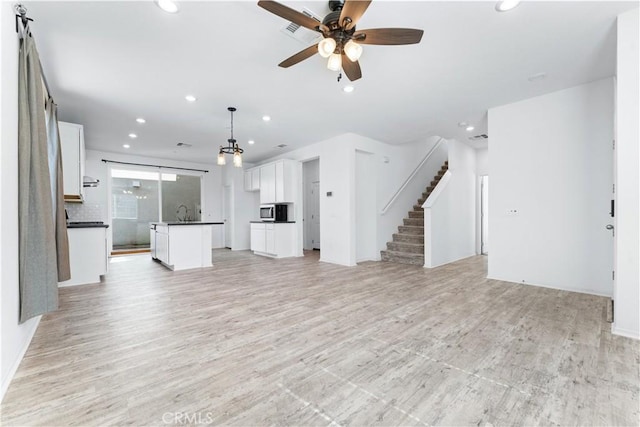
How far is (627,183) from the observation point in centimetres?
242

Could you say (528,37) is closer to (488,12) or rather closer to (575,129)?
(488,12)

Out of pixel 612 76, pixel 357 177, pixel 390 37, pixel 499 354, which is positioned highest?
pixel 612 76

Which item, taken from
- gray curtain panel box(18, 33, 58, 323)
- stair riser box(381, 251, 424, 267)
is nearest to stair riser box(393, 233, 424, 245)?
stair riser box(381, 251, 424, 267)

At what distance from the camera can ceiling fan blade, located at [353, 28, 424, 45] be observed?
2.05 metres

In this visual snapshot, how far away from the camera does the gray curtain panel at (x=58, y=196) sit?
3131 millimetres

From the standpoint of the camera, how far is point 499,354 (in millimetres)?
2076

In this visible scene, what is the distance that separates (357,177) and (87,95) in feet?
16.2

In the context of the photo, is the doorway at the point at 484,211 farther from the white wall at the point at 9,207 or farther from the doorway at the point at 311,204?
the white wall at the point at 9,207

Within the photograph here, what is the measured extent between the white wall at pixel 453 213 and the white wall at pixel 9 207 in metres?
5.56

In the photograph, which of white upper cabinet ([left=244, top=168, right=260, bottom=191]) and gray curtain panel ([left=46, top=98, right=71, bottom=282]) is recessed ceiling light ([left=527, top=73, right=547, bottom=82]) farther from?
white upper cabinet ([left=244, top=168, right=260, bottom=191])

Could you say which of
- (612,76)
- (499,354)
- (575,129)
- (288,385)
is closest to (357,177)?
(575,129)

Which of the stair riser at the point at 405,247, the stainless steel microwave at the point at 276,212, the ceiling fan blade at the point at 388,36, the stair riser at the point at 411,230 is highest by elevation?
the ceiling fan blade at the point at 388,36

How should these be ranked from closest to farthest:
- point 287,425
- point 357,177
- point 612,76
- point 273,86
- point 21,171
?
point 287,425
point 21,171
point 612,76
point 273,86
point 357,177

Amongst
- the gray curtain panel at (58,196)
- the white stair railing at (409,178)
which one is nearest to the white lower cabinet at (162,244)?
the gray curtain panel at (58,196)
